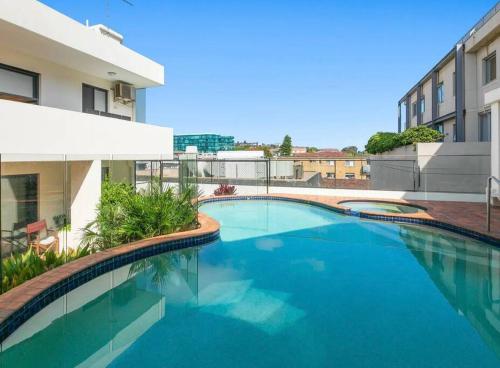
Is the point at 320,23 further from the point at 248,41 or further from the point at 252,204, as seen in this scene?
the point at 252,204

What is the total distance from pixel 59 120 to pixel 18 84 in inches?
78.6

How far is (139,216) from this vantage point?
8.66 meters

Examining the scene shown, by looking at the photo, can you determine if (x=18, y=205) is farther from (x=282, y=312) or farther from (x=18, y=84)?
(x=282, y=312)

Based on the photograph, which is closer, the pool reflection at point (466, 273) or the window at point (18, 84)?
the pool reflection at point (466, 273)

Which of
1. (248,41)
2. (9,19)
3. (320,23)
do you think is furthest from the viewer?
(248,41)

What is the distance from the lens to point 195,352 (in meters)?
4.19

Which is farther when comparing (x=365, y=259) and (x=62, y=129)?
(x=62, y=129)

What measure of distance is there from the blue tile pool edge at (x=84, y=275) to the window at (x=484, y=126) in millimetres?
16361

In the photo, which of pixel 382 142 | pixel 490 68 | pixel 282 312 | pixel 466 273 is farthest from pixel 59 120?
pixel 382 142

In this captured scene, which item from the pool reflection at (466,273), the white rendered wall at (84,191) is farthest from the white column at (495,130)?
the white rendered wall at (84,191)

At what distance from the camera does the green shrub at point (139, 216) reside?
8.19 m

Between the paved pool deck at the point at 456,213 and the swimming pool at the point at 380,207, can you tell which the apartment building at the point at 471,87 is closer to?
the paved pool deck at the point at 456,213

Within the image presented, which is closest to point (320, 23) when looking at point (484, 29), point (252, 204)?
point (484, 29)

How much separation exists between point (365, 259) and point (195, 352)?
514cm
